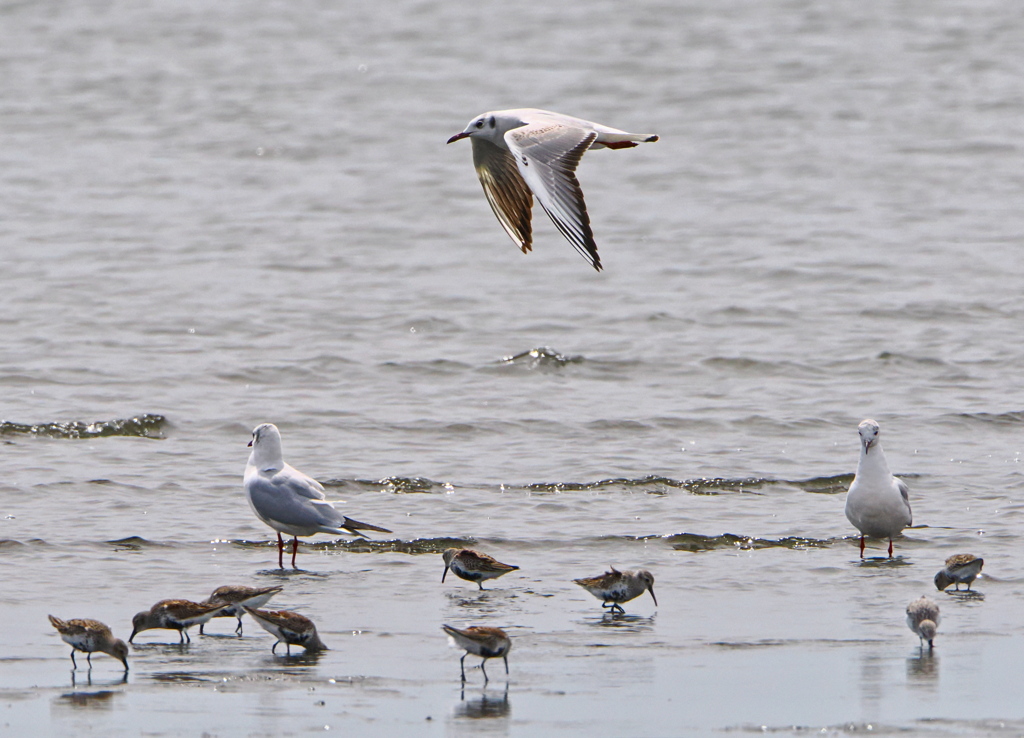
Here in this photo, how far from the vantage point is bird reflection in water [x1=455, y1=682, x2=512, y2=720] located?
6.54m

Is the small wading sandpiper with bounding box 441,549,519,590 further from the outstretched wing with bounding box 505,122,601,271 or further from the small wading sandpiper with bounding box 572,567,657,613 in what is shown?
the outstretched wing with bounding box 505,122,601,271

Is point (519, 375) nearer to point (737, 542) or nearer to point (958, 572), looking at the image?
point (737, 542)

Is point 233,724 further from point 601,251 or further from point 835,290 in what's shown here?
point 601,251

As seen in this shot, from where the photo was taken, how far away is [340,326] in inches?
713

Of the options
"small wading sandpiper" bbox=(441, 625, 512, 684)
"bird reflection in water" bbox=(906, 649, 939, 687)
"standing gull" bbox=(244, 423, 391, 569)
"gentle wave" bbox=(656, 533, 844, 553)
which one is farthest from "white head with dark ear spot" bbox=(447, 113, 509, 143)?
"bird reflection in water" bbox=(906, 649, 939, 687)

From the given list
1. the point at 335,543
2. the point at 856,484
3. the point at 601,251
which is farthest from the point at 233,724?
the point at 601,251

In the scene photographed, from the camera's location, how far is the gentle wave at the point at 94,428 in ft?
44.0

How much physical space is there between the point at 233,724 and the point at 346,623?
1878 mm

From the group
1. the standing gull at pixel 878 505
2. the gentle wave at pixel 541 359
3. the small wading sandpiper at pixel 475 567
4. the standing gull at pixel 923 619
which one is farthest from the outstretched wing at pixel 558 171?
the gentle wave at pixel 541 359

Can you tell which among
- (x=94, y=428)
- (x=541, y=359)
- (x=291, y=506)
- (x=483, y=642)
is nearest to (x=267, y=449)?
(x=291, y=506)

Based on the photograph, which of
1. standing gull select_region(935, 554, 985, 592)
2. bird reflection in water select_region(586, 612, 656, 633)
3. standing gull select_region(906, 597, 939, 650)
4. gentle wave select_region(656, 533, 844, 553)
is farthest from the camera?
gentle wave select_region(656, 533, 844, 553)

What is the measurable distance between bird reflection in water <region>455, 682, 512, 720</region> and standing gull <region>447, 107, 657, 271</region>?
2.27 metres

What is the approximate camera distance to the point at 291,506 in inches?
390

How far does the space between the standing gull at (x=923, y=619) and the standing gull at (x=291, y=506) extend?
11.6 ft
